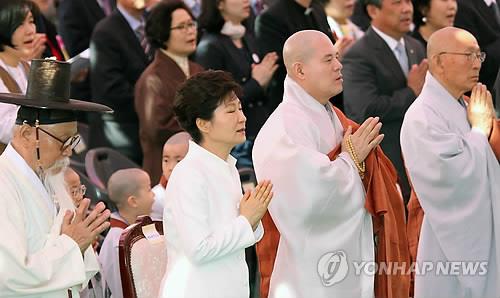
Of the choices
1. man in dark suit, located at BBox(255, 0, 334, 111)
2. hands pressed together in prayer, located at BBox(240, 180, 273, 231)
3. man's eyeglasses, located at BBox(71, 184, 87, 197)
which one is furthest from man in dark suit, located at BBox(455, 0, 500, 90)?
hands pressed together in prayer, located at BBox(240, 180, 273, 231)

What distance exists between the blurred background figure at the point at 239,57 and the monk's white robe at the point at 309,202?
211cm

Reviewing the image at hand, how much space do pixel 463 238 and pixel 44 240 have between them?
95.0 inches

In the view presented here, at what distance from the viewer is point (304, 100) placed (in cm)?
614

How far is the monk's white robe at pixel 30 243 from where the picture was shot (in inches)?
191

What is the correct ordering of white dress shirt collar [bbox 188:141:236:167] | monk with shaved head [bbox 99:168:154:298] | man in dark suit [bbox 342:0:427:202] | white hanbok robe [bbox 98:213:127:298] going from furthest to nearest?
man in dark suit [bbox 342:0:427:202], monk with shaved head [bbox 99:168:154:298], white hanbok robe [bbox 98:213:127:298], white dress shirt collar [bbox 188:141:236:167]

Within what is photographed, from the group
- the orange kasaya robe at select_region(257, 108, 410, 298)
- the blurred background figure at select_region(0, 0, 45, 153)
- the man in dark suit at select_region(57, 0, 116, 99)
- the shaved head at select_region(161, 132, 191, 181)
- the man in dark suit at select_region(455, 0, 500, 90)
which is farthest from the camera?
the man in dark suit at select_region(57, 0, 116, 99)

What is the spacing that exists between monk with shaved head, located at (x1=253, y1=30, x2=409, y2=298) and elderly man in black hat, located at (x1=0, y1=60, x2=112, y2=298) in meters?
1.12

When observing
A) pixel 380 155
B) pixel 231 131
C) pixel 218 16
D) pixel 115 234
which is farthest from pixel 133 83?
pixel 231 131

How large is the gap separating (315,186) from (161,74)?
8.07 ft

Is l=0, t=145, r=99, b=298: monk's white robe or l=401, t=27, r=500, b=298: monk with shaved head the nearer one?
l=0, t=145, r=99, b=298: monk's white robe

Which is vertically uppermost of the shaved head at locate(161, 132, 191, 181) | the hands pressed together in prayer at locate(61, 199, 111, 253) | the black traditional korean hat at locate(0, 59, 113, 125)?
the black traditional korean hat at locate(0, 59, 113, 125)

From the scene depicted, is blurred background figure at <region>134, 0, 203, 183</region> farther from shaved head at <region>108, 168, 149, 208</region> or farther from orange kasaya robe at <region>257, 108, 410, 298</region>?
orange kasaya robe at <region>257, 108, 410, 298</region>

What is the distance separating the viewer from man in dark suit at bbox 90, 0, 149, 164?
8.52m

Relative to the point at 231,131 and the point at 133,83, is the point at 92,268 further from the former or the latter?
the point at 133,83
